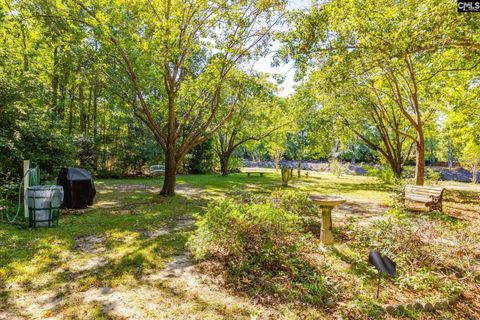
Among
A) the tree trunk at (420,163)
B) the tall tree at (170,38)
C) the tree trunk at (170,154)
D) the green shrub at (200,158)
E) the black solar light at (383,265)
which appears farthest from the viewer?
the green shrub at (200,158)

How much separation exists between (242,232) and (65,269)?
2.63 meters

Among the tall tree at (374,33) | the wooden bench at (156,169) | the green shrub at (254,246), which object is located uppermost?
the tall tree at (374,33)

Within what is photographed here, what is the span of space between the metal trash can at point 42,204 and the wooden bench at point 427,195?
33.2 feet

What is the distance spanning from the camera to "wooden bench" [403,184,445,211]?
7727 millimetres

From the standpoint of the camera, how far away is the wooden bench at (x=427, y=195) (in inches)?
304

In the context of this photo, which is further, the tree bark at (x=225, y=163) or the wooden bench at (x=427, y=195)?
the tree bark at (x=225, y=163)

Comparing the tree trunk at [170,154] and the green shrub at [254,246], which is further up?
the tree trunk at [170,154]

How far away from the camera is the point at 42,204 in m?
5.48

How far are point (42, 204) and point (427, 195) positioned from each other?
10.5m

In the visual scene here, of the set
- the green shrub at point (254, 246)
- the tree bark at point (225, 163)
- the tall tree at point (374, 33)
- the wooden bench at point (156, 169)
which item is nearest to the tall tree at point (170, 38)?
the tall tree at point (374, 33)

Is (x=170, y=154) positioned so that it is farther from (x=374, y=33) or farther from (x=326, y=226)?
(x=374, y=33)

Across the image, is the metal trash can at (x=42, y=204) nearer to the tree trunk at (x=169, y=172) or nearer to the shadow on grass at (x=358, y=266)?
the tree trunk at (x=169, y=172)

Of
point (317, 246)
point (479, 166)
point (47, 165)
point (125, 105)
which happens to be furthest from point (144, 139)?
point (479, 166)

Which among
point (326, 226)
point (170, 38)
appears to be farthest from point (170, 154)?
point (326, 226)
